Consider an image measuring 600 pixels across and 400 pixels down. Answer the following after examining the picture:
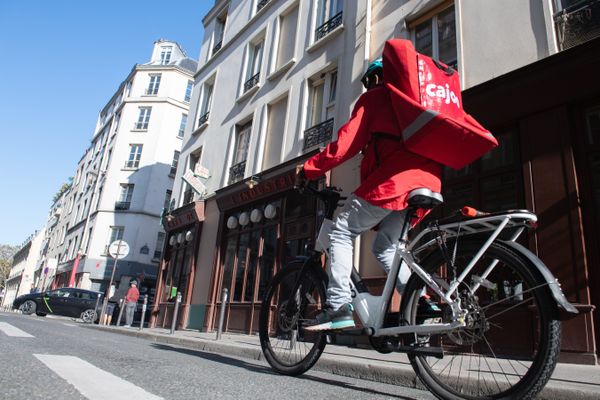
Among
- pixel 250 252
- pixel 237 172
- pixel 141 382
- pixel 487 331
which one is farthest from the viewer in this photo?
pixel 237 172

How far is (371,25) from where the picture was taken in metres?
10.1

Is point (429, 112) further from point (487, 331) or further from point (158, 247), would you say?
point (158, 247)

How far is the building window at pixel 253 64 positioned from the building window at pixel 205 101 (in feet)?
9.45

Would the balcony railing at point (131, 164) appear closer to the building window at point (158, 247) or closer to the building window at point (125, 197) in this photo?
the building window at point (125, 197)

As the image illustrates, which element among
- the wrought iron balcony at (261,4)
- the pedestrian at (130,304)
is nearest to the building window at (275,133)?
the wrought iron balcony at (261,4)

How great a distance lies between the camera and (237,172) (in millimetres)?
13930

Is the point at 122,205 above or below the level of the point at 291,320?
above

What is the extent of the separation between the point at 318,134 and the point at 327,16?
3.70 metres

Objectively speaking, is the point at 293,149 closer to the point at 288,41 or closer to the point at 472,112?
the point at 288,41

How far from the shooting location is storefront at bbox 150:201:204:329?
47.1 feet

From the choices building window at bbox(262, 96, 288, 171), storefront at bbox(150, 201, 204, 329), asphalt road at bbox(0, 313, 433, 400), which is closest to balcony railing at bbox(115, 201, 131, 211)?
storefront at bbox(150, 201, 204, 329)

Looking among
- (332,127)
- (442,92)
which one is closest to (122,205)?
(332,127)

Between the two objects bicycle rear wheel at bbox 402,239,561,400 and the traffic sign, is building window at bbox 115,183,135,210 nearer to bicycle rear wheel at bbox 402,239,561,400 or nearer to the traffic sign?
the traffic sign

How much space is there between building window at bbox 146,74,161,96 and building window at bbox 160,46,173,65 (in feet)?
7.69
